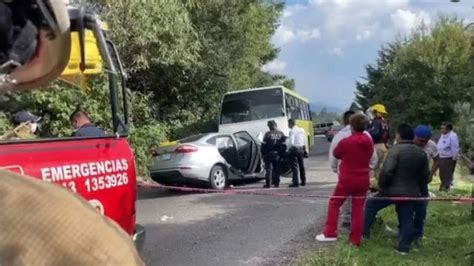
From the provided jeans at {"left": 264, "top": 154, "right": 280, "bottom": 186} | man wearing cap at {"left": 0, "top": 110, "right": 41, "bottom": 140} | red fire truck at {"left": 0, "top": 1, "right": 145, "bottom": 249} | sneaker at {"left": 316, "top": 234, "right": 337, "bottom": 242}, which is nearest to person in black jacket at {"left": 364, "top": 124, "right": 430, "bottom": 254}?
sneaker at {"left": 316, "top": 234, "right": 337, "bottom": 242}

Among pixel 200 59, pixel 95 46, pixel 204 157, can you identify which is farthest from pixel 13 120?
pixel 200 59

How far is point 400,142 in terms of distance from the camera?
26.9 ft

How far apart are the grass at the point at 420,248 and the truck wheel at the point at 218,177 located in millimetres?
5626

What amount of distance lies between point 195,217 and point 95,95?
431cm

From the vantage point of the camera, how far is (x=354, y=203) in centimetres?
830

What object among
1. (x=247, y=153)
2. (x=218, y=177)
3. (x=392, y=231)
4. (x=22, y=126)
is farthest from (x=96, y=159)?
(x=247, y=153)

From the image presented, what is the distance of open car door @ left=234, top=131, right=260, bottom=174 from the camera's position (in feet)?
55.7

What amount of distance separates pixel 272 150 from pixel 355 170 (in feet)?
23.9

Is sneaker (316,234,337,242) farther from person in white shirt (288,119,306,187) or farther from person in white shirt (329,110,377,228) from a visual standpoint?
person in white shirt (288,119,306,187)

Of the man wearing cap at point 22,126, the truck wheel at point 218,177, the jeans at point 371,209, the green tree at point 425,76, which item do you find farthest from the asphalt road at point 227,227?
the green tree at point 425,76

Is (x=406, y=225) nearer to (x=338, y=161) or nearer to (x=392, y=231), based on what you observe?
(x=392, y=231)

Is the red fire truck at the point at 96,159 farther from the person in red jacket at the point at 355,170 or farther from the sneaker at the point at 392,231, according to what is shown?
the sneaker at the point at 392,231

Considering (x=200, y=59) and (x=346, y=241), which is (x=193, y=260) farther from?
(x=200, y=59)

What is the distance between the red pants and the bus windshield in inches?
542
